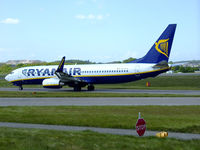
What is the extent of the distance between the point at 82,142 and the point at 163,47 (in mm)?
29628

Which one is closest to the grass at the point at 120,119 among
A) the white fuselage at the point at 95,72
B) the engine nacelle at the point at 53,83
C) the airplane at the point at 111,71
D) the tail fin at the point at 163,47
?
the airplane at the point at 111,71

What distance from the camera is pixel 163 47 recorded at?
3759 cm

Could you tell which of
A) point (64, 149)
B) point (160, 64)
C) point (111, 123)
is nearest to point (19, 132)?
point (64, 149)

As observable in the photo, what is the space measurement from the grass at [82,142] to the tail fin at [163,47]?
28001mm

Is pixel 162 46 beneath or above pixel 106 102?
above

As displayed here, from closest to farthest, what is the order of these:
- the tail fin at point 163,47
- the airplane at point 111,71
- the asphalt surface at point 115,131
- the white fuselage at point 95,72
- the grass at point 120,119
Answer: the asphalt surface at point 115,131, the grass at point 120,119, the tail fin at point 163,47, the airplane at point 111,71, the white fuselage at point 95,72

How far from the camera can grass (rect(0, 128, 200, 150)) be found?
9.17m

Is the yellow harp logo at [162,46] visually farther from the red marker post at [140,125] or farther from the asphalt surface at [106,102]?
the red marker post at [140,125]

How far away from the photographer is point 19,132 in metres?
11.6

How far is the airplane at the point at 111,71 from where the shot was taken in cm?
3741

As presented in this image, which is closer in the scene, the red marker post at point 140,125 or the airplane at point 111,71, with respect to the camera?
the red marker post at point 140,125

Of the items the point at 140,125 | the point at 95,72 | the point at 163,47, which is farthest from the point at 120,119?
the point at 95,72

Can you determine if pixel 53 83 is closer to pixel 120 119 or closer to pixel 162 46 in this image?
pixel 162 46

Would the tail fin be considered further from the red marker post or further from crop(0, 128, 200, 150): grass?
the red marker post
